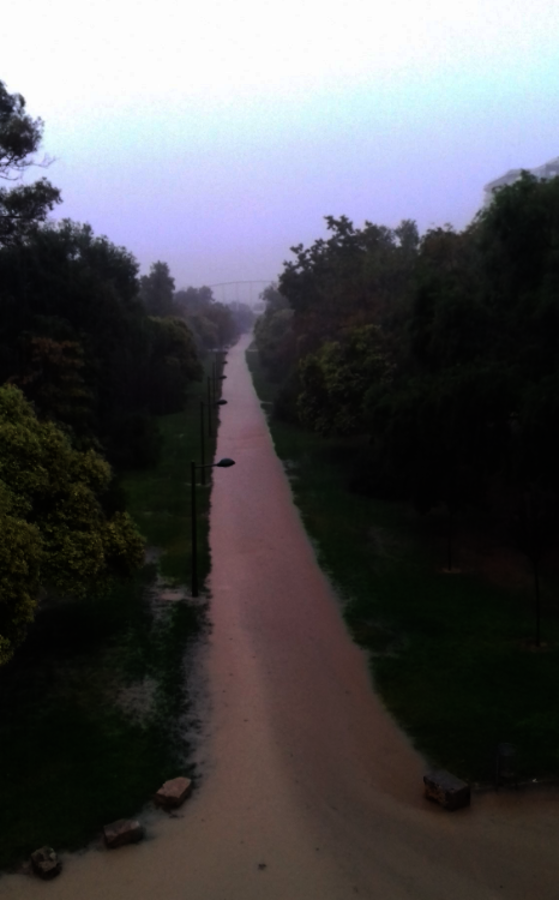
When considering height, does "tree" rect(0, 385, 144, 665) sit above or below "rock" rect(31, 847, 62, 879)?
A: above

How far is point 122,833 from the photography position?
32.2 feet

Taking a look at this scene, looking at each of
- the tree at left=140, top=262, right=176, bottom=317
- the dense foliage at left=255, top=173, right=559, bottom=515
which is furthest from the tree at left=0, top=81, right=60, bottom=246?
the tree at left=140, top=262, right=176, bottom=317

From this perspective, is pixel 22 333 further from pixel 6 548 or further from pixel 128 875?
pixel 128 875

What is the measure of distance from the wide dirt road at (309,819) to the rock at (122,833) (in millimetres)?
Result: 121

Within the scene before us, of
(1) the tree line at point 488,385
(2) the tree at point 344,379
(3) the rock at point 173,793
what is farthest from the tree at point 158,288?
(3) the rock at point 173,793

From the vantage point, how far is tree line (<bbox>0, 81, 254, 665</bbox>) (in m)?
14.8

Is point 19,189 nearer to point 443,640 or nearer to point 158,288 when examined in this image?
point 443,640

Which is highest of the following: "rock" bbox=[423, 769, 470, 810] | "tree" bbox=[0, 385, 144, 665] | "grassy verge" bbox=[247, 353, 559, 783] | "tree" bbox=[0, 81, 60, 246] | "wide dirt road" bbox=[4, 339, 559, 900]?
"tree" bbox=[0, 81, 60, 246]

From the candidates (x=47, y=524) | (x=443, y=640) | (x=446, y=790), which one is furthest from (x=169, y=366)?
(x=446, y=790)

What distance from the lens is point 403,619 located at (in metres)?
17.9

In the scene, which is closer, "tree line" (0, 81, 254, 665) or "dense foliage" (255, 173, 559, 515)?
"tree line" (0, 81, 254, 665)

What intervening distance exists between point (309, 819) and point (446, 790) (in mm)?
1838

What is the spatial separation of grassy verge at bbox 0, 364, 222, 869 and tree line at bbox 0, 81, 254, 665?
4.43ft

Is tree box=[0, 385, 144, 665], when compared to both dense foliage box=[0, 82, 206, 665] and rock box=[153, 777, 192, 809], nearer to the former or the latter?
dense foliage box=[0, 82, 206, 665]
